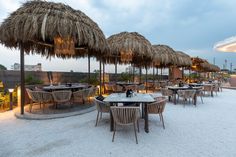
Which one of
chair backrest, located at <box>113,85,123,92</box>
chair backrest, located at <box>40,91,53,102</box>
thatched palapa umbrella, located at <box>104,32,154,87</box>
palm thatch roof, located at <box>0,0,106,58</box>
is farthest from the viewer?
chair backrest, located at <box>113,85,123,92</box>

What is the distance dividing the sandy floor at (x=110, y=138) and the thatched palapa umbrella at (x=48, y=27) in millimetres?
1728

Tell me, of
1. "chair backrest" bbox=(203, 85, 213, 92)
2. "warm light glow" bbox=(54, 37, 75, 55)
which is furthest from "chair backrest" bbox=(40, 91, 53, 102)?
"chair backrest" bbox=(203, 85, 213, 92)

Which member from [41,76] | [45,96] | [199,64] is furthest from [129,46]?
[199,64]

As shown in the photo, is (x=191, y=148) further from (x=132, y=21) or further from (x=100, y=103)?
(x=132, y=21)

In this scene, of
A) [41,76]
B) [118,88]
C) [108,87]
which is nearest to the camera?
[118,88]

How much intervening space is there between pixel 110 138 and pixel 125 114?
70 centimetres

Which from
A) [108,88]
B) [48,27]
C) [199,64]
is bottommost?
[108,88]

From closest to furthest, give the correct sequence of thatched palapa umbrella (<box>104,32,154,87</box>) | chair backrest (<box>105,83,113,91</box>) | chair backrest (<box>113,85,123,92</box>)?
thatched palapa umbrella (<box>104,32,154,87</box>)
chair backrest (<box>113,85,123,92</box>)
chair backrest (<box>105,83,113,91</box>)

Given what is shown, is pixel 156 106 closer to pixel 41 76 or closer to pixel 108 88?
pixel 108 88

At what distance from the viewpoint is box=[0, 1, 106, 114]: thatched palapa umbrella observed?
15.9 ft

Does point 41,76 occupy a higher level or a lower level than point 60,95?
higher

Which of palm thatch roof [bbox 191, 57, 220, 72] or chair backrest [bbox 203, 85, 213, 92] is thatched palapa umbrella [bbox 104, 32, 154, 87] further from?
palm thatch roof [bbox 191, 57, 220, 72]

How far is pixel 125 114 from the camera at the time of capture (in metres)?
3.07

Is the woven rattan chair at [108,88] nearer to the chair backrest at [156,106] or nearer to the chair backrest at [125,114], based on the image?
the chair backrest at [156,106]
